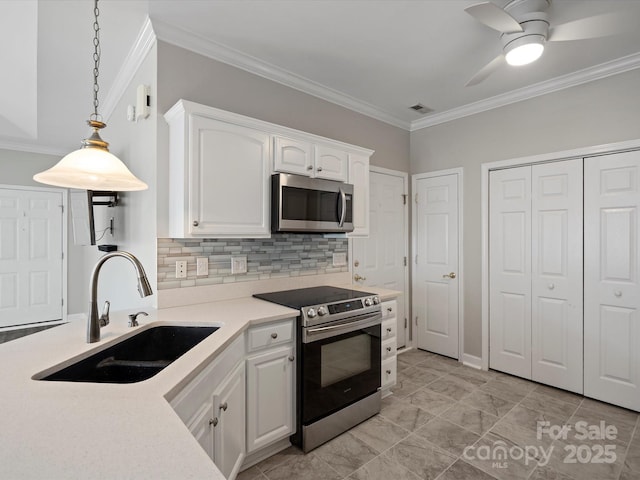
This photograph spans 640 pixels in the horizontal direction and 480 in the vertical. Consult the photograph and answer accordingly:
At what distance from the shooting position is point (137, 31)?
7.22ft

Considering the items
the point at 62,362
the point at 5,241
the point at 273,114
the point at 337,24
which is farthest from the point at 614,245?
the point at 5,241

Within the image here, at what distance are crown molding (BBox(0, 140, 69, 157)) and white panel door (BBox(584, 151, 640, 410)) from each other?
21.5ft

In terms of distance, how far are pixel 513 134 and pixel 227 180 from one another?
2733 mm

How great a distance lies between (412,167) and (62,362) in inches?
145

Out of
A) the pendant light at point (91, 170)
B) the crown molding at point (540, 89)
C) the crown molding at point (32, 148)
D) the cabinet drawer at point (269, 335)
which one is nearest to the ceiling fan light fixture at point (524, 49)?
the crown molding at point (540, 89)

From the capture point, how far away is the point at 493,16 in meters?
1.74

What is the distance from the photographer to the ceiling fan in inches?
67.4

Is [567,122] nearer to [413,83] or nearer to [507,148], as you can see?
[507,148]

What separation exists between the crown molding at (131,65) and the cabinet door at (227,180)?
2.40 feet

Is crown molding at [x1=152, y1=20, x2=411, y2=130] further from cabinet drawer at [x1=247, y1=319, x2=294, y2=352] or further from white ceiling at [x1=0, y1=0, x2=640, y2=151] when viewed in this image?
cabinet drawer at [x1=247, y1=319, x2=294, y2=352]

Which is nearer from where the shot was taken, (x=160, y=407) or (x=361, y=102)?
(x=160, y=407)

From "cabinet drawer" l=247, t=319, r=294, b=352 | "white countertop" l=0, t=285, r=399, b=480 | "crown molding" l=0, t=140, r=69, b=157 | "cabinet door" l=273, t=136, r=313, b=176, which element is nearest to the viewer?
"white countertop" l=0, t=285, r=399, b=480

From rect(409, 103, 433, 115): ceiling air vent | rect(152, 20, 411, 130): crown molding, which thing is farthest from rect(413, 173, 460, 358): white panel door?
rect(152, 20, 411, 130): crown molding

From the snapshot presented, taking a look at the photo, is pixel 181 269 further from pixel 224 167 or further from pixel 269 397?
pixel 269 397
